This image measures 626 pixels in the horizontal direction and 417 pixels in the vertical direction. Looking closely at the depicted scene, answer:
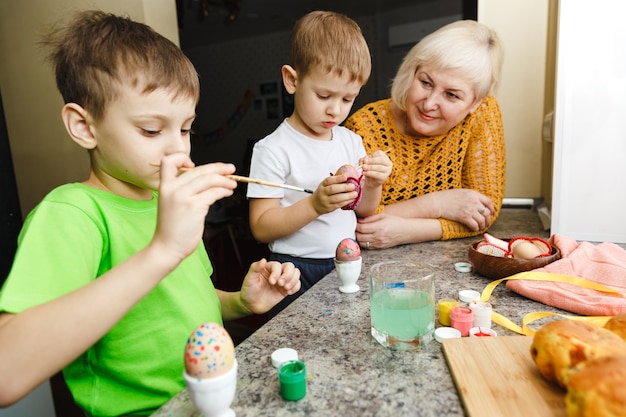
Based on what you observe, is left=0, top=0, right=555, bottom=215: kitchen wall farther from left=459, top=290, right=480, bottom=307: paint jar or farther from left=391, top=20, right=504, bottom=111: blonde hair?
left=459, top=290, right=480, bottom=307: paint jar

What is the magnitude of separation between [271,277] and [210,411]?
385mm

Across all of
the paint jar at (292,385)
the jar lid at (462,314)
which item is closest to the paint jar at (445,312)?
the jar lid at (462,314)

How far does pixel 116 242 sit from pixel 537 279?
83cm

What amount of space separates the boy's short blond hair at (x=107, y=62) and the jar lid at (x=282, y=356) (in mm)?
470

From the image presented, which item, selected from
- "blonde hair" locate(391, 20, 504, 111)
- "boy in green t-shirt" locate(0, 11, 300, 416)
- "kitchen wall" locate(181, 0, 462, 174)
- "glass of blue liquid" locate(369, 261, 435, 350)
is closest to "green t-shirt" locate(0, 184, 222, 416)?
"boy in green t-shirt" locate(0, 11, 300, 416)

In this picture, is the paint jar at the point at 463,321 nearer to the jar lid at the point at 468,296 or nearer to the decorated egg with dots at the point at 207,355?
the jar lid at the point at 468,296

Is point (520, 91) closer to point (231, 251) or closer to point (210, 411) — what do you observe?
point (210, 411)

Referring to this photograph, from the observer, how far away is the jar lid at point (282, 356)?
0.65 m

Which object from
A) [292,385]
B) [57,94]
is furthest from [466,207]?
[57,94]

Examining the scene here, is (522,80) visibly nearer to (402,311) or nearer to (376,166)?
(376,166)

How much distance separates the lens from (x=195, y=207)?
1.96 ft

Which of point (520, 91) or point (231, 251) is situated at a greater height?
point (520, 91)

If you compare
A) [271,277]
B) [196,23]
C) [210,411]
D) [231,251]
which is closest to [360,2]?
[196,23]

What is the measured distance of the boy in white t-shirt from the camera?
3.68ft
